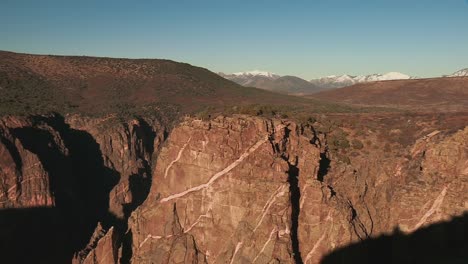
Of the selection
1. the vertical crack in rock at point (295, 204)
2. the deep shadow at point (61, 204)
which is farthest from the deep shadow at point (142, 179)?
the vertical crack in rock at point (295, 204)

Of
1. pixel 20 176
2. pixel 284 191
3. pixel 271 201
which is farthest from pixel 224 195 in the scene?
pixel 20 176

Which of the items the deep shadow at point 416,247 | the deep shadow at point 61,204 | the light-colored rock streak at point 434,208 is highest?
the light-colored rock streak at point 434,208

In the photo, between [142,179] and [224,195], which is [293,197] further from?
[142,179]

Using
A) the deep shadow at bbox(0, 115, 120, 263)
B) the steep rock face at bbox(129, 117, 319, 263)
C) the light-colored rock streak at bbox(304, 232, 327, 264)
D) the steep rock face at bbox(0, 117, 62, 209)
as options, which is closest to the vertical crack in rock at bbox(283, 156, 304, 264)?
the steep rock face at bbox(129, 117, 319, 263)

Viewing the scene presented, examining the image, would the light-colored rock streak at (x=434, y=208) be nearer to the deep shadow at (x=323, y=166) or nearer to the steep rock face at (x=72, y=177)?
the deep shadow at (x=323, y=166)

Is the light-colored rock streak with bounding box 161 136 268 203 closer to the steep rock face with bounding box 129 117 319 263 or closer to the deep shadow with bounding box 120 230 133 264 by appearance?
the steep rock face with bounding box 129 117 319 263

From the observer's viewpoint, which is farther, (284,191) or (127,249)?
(127,249)

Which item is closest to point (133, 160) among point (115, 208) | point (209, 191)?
point (115, 208)
